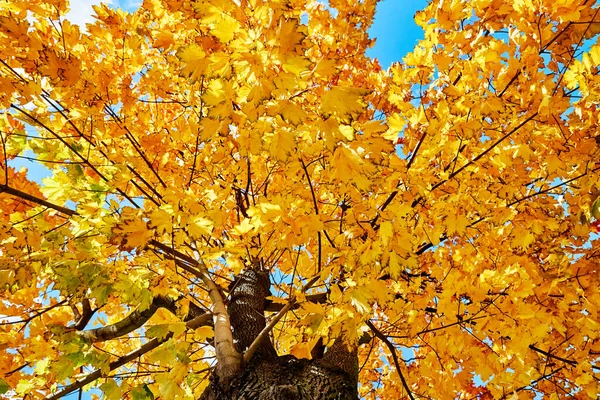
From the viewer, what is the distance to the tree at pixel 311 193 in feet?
4.75

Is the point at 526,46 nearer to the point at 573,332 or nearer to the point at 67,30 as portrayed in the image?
the point at 573,332

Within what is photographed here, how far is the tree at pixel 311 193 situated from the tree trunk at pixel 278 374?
1cm

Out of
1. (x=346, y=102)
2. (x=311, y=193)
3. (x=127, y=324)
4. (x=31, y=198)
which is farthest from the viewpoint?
(x=127, y=324)

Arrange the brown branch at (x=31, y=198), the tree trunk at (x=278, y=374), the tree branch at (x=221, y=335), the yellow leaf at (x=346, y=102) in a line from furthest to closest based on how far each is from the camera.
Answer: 1. the tree branch at (x=221, y=335)
2. the tree trunk at (x=278, y=374)
3. the brown branch at (x=31, y=198)
4. the yellow leaf at (x=346, y=102)

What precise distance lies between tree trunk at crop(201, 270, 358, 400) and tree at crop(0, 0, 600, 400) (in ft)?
0.05

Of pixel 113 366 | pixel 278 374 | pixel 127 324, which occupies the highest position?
pixel 127 324

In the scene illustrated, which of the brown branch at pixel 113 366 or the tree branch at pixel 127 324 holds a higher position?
the tree branch at pixel 127 324

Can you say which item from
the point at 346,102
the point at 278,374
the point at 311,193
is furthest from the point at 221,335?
the point at 346,102

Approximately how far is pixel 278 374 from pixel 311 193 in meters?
1.19

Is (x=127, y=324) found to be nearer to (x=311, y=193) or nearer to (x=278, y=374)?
(x=278, y=374)

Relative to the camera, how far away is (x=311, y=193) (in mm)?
2373

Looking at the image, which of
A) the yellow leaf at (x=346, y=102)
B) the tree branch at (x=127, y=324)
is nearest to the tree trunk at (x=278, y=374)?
the tree branch at (x=127, y=324)

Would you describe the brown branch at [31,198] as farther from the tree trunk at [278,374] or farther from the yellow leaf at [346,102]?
the yellow leaf at [346,102]

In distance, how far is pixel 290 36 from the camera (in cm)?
115
